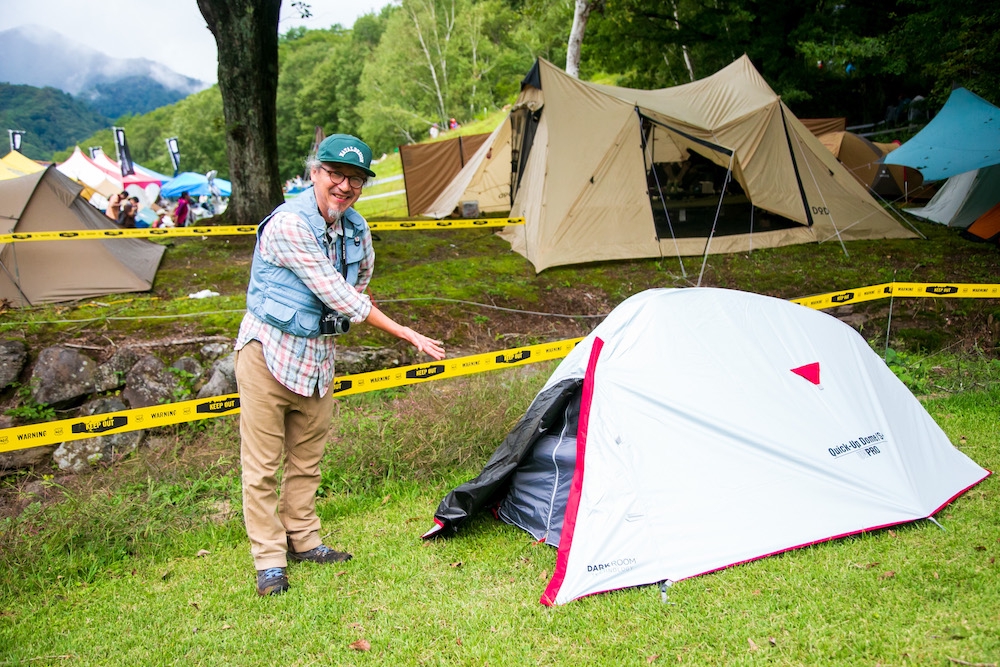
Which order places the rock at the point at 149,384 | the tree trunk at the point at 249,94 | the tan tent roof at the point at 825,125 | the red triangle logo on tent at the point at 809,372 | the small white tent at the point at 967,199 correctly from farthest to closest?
the tan tent roof at the point at 825,125 < the small white tent at the point at 967,199 < the tree trunk at the point at 249,94 < the rock at the point at 149,384 < the red triangle logo on tent at the point at 809,372

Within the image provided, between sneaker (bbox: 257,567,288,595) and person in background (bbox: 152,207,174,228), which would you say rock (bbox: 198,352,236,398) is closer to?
sneaker (bbox: 257,567,288,595)

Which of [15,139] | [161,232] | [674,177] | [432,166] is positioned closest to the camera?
[161,232]

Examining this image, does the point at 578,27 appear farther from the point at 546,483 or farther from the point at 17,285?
the point at 546,483

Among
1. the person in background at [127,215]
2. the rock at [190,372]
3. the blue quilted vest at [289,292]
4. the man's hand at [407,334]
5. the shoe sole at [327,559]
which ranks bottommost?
the person in background at [127,215]

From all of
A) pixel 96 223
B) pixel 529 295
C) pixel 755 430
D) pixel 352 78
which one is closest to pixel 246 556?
pixel 755 430

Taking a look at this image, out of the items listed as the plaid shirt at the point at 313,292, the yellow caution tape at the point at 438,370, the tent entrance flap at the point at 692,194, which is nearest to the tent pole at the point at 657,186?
the tent entrance flap at the point at 692,194

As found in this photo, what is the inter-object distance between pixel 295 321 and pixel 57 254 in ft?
20.3

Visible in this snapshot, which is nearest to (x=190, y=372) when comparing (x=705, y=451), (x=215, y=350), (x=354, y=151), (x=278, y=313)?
(x=215, y=350)

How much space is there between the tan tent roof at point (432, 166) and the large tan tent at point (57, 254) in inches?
319

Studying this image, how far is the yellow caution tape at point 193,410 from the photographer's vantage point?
4.04 m

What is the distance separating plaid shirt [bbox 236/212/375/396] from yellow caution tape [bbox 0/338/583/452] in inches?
53.0

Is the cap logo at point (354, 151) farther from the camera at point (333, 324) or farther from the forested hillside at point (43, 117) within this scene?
the forested hillside at point (43, 117)

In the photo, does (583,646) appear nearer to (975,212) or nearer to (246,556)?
(246,556)

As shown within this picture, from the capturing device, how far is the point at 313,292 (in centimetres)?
320
